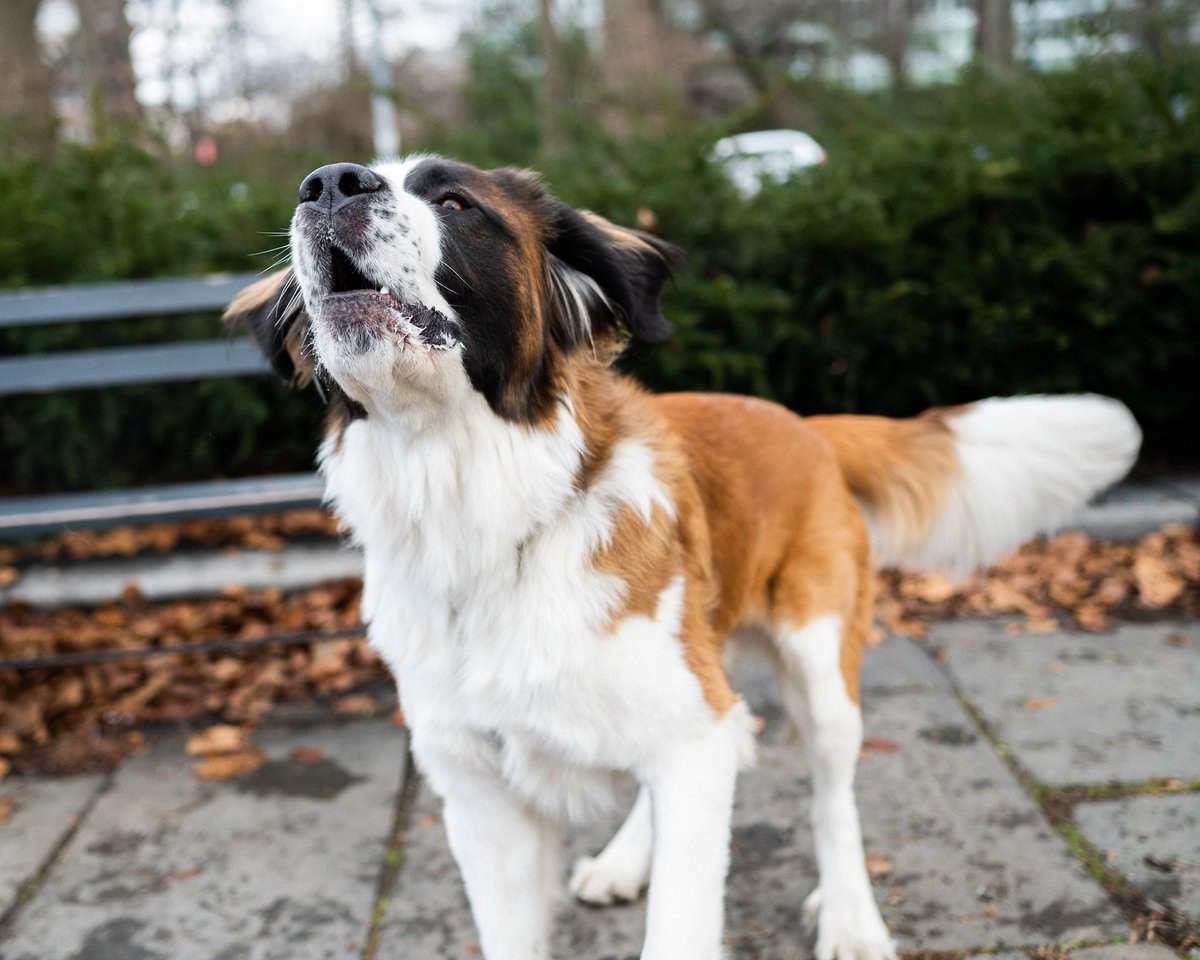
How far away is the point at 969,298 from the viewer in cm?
516

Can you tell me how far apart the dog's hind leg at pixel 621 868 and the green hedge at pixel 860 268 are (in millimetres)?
2450

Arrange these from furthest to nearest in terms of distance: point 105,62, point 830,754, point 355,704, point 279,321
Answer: point 105,62
point 355,704
point 830,754
point 279,321

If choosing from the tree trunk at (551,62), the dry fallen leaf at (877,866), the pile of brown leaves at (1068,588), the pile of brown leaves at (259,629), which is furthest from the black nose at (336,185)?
the tree trunk at (551,62)

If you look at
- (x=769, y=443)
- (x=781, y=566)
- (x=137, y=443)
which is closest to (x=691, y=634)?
(x=781, y=566)

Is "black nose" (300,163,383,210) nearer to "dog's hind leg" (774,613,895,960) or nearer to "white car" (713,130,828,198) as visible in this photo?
"dog's hind leg" (774,613,895,960)

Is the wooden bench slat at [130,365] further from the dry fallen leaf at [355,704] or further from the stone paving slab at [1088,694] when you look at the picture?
the stone paving slab at [1088,694]

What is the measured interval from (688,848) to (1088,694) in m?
2.31

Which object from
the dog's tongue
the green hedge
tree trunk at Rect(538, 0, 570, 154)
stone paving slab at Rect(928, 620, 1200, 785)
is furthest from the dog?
tree trunk at Rect(538, 0, 570, 154)

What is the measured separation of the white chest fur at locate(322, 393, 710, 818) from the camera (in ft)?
7.42

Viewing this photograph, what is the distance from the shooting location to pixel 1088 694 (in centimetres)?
394

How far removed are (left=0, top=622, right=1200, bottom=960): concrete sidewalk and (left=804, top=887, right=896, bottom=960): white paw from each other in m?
0.11

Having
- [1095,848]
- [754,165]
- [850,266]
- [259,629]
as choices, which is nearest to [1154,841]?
[1095,848]

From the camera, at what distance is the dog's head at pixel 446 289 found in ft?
6.79

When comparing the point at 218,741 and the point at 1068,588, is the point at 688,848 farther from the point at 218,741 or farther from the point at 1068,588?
the point at 1068,588
